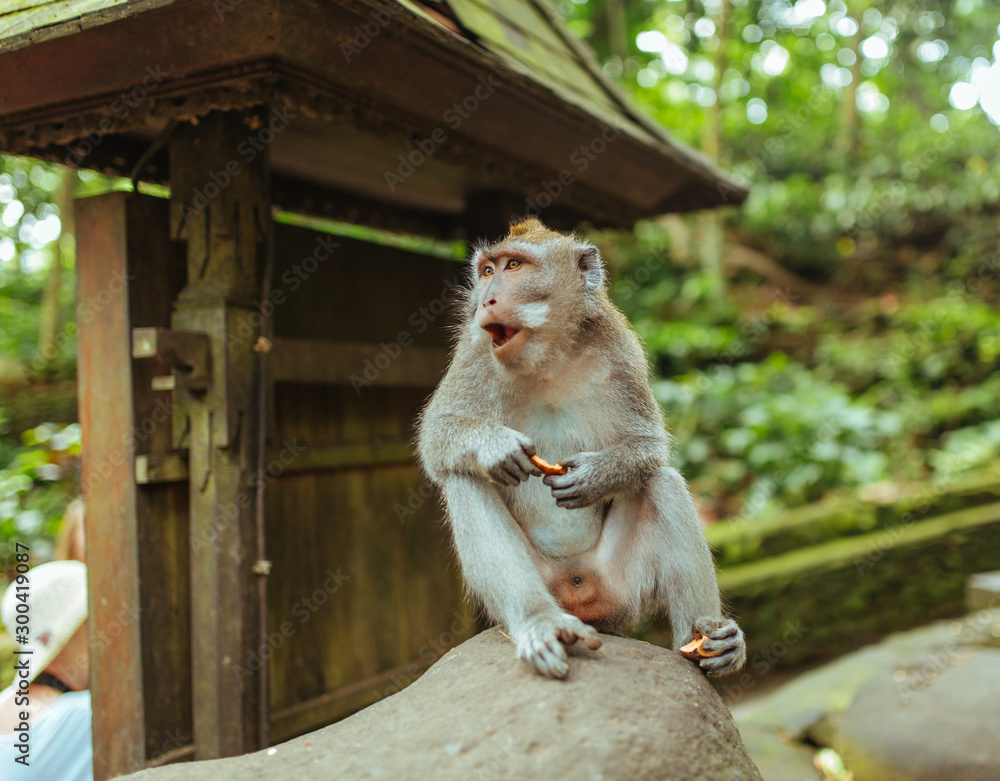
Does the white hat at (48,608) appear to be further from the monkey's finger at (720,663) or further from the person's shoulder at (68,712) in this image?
the monkey's finger at (720,663)

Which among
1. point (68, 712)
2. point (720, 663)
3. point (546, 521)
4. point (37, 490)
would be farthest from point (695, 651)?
point (37, 490)

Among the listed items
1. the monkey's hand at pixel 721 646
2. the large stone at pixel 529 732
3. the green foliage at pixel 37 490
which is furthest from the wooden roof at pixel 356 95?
the green foliage at pixel 37 490

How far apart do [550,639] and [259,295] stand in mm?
2006

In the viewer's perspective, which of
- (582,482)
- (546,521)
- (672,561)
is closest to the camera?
(582,482)

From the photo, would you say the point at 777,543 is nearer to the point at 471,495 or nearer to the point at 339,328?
the point at 339,328

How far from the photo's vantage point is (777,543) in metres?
7.57

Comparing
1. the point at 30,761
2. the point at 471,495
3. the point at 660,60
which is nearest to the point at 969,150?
the point at 660,60

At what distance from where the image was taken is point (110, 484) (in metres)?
3.33

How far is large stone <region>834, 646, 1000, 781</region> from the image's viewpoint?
4.57 meters

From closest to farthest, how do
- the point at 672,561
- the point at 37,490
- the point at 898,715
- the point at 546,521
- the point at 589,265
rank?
the point at 672,561
the point at 546,521
the point at 589,265
the point at 898,715
the point at 37,490

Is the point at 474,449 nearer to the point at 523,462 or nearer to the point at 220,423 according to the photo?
the point at 523,462

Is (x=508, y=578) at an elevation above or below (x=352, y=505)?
below

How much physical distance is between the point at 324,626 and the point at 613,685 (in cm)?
232

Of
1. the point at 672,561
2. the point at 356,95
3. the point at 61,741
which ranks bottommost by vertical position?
the point at 61,741
